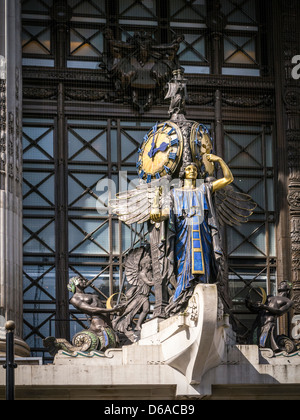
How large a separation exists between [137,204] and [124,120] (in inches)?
208

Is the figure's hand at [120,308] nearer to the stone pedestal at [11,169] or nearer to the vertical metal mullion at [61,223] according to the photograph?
the stone pedestal at [11,169]

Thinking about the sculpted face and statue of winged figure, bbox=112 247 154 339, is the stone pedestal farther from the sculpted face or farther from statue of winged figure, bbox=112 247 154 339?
the sculpted face

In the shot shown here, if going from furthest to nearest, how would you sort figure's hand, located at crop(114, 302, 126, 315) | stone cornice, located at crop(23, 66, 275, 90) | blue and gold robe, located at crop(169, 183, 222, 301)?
stone cornice, located at crop(23, 66, 275, 90), figure's hand, located at crop(114, 302, 126, 315), blue and gold robe, located at crop(169, 183, 222, 301)

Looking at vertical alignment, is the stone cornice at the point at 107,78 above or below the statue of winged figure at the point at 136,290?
above

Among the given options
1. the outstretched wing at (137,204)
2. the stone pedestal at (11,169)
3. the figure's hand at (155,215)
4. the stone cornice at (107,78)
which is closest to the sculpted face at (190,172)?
the outstretched wing at (137,204)

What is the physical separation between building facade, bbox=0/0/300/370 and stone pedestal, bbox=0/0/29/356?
113 mm

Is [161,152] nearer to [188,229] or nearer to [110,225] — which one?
[188,229]

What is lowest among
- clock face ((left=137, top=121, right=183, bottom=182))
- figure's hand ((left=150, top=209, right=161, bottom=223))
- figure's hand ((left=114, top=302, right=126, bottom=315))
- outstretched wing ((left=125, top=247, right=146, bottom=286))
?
figure's hand ((left=114, top=302, right=126, bottom=315))

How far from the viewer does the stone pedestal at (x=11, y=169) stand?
28219 mm

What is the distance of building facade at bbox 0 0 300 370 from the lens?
30.9m

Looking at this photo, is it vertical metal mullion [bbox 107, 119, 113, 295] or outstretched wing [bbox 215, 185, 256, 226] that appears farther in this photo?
vertical metal mullion [bbox 107, 119, 113, 295]

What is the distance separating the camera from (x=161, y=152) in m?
27.0

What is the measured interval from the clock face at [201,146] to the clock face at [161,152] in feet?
0.84

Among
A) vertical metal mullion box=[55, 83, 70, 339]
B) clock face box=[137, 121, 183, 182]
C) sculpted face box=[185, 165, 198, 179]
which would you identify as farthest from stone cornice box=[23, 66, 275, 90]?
sculpted face box=[185, 165, 198, 179]
